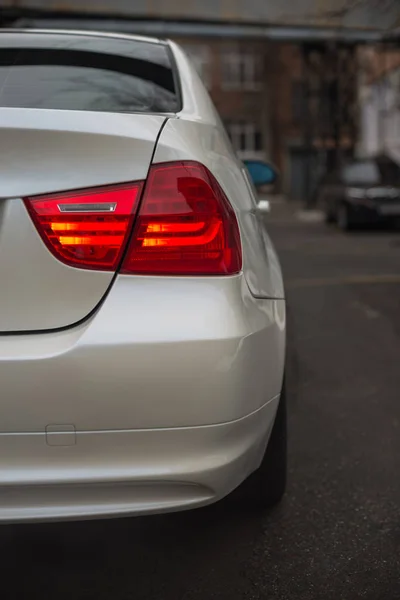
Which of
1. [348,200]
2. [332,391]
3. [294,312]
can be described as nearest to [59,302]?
[332,391]

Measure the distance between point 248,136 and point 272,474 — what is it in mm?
38918

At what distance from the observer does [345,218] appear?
48.1 feet

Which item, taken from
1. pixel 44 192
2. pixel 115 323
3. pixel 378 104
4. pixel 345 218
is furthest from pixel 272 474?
pixel 378 104

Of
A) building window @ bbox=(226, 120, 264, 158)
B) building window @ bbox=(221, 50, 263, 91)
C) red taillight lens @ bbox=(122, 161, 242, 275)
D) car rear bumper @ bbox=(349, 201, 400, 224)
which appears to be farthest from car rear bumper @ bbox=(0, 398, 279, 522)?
building window @ bbox=(221, 50, 263, 91)

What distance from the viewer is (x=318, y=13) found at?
14.7m

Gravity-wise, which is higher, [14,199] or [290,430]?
[14,199]

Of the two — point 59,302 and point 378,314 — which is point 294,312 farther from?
point 59,302

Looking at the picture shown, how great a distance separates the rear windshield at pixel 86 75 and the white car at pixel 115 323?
0.35 m

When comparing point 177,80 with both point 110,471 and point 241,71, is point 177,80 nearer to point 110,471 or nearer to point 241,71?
point 110,471

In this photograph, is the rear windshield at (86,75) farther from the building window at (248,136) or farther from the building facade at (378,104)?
the building window at (248,136)

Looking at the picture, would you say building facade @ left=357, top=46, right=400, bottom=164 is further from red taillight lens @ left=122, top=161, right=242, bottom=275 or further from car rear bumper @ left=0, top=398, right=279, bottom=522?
car rear bumper @ left=0, top=398, right=279, bottom=522

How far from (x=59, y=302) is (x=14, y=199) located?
10.4 inches

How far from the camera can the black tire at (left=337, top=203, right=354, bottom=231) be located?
14500mm

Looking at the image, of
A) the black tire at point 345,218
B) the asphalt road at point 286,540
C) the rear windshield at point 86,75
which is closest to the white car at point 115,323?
the rear windshield at point 86,75
